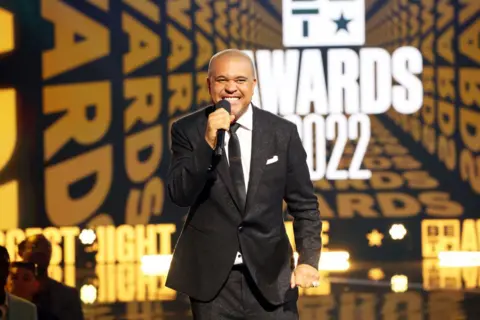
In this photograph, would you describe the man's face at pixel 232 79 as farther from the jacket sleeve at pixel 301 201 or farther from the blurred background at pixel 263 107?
the blurred background at pixel 263 107

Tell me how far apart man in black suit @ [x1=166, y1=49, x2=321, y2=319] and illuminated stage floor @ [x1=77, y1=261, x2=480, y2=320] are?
2.97m

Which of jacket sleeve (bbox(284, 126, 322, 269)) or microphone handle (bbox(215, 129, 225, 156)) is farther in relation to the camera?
jacket sleeve (bbox(284, 126, 322, 269))

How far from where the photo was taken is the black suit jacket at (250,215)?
242cm

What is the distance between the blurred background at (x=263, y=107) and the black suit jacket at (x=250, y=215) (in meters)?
4.92

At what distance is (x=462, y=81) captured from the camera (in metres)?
7.52

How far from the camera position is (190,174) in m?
2.33

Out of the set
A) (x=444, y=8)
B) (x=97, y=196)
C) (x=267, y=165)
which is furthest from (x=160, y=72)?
(x=267, y=165)

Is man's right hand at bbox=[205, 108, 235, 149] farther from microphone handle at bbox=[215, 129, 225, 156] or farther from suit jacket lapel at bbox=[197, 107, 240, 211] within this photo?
suit jacket lapel at bbox=[197, 107, 240, 211]

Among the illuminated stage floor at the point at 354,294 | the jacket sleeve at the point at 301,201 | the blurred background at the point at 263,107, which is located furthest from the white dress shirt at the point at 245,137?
the blurred background at the point at 263,107

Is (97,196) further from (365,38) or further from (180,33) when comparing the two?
(365,38)

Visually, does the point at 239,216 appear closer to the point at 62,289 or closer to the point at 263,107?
the point at 62,289

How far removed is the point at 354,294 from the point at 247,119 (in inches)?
152

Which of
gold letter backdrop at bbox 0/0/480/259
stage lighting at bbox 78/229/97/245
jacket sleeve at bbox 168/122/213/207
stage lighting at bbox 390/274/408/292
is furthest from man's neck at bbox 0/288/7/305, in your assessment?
stage lighting at bbox 78/229/97/245

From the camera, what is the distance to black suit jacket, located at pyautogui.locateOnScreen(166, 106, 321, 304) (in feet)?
7.93
